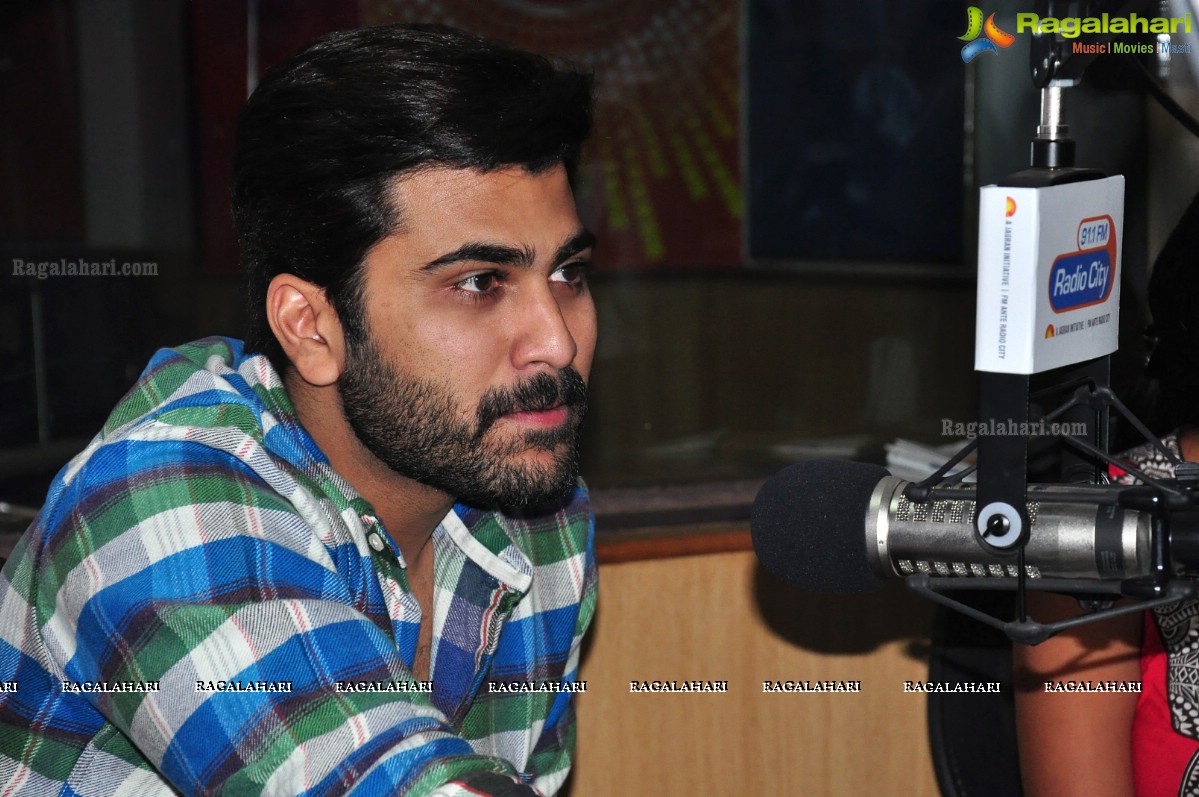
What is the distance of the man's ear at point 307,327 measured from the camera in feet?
3.64

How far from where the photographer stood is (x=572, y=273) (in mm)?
1145

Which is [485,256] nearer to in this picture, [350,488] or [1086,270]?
[350,488]

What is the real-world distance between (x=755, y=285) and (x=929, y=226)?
44 centimetres

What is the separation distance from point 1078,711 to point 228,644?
82 cm

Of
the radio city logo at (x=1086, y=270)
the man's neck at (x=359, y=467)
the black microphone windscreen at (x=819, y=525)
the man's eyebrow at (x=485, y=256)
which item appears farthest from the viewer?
the man's neck at (x=359, y=467)

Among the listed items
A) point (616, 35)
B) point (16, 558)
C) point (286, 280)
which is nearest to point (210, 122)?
point (616, 35)

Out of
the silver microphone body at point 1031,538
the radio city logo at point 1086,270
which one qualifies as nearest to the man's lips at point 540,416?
the silver microphone body at point 1031,538

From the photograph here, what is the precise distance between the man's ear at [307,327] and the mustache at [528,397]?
0.16 meters

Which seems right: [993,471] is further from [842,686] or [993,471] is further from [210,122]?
[210,122]

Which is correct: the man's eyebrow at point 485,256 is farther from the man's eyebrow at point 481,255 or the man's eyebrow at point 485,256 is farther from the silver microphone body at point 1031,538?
the silver microphone body at point 1031,538

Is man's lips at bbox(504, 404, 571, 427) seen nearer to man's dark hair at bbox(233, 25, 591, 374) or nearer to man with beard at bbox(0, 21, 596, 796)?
man with beard at bbox(0, 21, 596, 796)

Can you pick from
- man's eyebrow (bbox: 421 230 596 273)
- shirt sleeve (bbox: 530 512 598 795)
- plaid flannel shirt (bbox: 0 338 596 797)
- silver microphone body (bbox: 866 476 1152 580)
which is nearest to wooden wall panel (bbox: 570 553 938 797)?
shirt sleeve (bbox: 530 512 598 795)

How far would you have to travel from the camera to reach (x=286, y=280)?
113cm

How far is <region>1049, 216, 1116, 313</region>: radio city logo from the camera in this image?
1.94 feet
